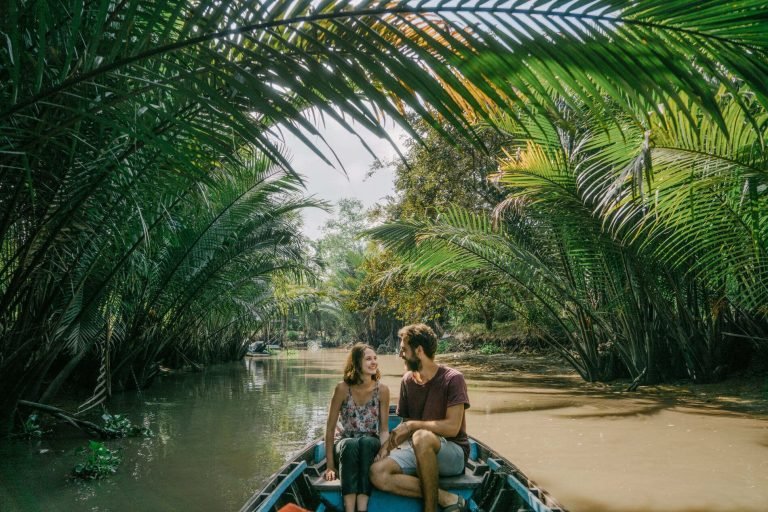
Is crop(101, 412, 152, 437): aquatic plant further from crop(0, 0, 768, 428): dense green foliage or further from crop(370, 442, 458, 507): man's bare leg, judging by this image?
crop(370, 442, 458, 507): man's bare leg

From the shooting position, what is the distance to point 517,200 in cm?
1066

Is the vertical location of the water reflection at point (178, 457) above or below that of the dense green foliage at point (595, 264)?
below

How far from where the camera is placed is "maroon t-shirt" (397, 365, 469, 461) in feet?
12.5

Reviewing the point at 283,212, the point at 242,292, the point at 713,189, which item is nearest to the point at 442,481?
the point at 713,189

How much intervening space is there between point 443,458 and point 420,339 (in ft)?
2.53

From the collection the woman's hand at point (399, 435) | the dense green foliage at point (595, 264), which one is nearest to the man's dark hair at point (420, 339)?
the woman's hand at point (399, 435)

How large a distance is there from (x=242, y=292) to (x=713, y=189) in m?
13.0

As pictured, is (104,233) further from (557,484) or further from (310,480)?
(557,484)

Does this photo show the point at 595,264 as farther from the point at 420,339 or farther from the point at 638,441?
the point at 420,339

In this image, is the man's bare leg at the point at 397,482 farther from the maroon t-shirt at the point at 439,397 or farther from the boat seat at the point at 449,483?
the maroon t-shirt at the point at 439,397

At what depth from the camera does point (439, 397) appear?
12.7 feet

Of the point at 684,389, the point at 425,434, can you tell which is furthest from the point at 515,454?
the point at 684,389

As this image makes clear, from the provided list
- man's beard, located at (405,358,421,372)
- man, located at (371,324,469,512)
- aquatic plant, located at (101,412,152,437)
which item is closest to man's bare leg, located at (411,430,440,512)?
man, located at (371,324,469,512)

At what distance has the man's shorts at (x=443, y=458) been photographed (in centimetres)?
369
